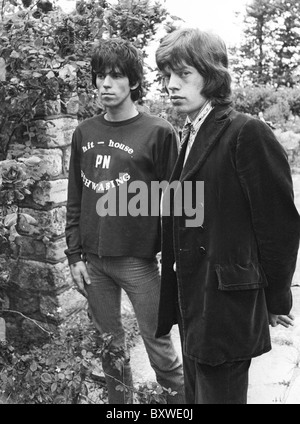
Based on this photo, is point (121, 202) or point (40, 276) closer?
point (121, 202)

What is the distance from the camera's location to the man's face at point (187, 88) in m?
1.65

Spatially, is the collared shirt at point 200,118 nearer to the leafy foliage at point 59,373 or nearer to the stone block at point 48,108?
the leafy foliage at point 59,373

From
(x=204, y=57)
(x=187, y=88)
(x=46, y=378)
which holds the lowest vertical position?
(x=46, y=378)

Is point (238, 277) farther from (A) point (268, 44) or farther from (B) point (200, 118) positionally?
(A) point (268, 44)

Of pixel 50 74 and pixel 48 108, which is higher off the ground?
pixel 50 74

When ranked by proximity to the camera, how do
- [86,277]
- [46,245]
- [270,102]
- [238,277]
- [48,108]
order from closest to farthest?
[238,277] < [86,277] < [48,108] < [46,245] < [270,102]

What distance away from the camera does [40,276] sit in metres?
2.98

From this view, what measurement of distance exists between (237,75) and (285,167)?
2763 centimetres

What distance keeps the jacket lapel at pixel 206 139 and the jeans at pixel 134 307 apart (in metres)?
0.62

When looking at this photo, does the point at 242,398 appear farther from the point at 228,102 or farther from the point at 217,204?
the point at 228,102

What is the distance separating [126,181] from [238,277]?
0.73m

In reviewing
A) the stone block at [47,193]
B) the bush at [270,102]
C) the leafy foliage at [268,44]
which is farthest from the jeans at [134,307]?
the leafy foliage at [268,44]

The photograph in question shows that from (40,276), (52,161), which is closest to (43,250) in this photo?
(40,276)

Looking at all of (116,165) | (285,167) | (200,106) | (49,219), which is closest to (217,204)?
(285,167)
